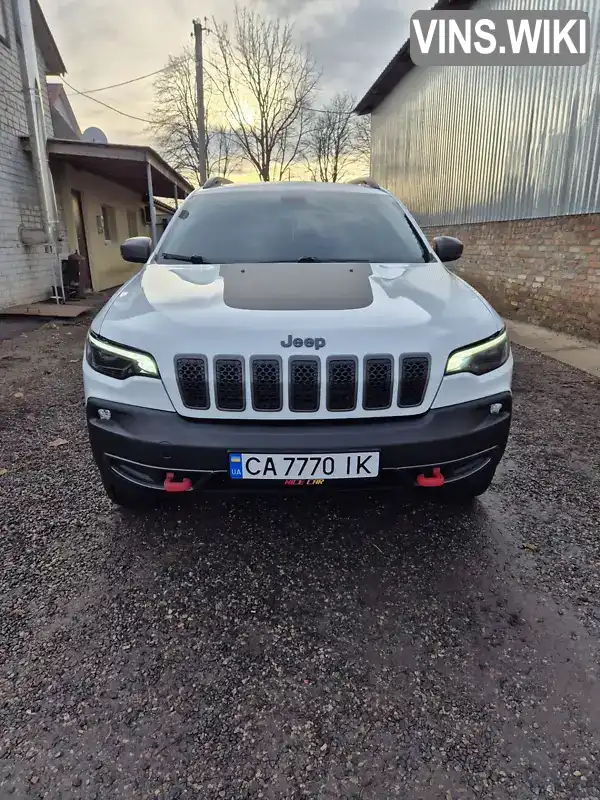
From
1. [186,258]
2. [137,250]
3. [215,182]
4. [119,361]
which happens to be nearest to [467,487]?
[119,361]

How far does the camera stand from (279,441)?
2.03 m

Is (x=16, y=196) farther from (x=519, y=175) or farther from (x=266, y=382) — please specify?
(x=266, y=382)

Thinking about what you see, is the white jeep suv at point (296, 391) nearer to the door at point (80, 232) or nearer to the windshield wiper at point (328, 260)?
the windshield wiper at point (328, 260)

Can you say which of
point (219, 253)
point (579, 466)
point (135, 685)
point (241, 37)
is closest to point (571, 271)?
point (579, 466)

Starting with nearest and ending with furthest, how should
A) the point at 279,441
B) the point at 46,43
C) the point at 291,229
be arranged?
the point at 279,441 → the point at 291,229 → the point at 46,43

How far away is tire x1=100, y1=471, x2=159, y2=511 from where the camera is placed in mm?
2299

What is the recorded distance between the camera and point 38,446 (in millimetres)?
3738

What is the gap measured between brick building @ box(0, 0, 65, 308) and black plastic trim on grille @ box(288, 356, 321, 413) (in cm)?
840

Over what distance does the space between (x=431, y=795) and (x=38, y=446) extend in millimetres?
3324

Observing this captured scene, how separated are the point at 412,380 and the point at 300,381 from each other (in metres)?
0.45

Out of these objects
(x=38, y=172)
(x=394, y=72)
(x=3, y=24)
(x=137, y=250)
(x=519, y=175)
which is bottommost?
(x=137, y=250)

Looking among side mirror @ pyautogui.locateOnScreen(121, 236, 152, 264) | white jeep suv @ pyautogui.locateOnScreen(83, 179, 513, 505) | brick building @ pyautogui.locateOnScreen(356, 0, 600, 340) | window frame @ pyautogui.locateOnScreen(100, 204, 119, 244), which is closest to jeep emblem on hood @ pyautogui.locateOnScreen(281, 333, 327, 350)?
white jeep suv @ pyautogui.locateOnScreen(83, 179, 513, 505)

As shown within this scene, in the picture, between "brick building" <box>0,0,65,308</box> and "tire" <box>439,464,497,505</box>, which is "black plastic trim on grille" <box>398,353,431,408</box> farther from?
"brick building" <box>0,0,65,308</box>

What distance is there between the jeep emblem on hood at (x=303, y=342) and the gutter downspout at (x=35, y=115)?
9279 millimetres
